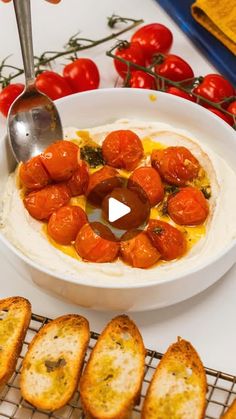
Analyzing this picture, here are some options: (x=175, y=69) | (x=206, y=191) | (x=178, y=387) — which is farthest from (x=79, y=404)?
(x=175, y=69)

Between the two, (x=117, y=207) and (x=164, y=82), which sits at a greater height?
(x=164, y=82)

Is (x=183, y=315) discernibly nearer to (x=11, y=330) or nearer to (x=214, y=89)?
(x=11, y=330)

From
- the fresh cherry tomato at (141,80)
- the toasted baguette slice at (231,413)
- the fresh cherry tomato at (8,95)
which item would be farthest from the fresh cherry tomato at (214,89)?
the toasted baguette slice at (231,413)

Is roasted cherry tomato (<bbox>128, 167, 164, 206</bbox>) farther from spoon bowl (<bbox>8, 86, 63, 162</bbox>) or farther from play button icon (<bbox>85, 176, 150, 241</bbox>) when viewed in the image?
spoon bowl (<bbox>8, 86, 63, 162</bbox>)

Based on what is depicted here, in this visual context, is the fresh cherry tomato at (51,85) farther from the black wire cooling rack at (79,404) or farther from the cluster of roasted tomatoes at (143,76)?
the black wire cooling rack at (79,404)

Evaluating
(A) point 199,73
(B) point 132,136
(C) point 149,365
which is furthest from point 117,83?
(C) point 149,365

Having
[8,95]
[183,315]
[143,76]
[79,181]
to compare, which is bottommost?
[183,315]
